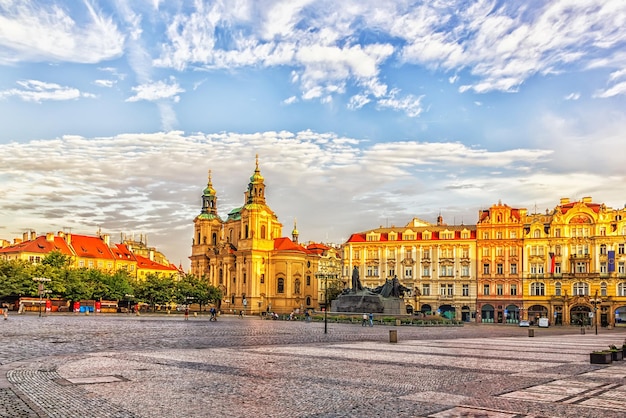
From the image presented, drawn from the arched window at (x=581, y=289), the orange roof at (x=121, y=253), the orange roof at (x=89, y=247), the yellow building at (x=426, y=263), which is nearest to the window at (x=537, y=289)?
the arched window at (x=581, y=289)

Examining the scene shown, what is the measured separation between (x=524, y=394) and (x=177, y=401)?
7.55 m

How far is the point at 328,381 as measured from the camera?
Answer: 653 inches

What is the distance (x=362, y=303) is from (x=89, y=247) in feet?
284

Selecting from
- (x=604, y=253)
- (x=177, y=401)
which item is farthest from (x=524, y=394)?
(x=604, y=253)

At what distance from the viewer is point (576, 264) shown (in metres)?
89.0

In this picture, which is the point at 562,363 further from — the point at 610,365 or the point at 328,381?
the point at 328,381

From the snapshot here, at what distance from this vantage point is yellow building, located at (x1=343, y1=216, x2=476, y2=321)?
9675 centimetres

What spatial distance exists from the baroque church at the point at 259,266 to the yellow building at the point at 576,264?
46067 millimetres

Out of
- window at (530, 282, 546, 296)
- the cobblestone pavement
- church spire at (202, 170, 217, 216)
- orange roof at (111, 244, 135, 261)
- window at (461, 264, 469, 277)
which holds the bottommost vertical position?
the cobblestone pavement

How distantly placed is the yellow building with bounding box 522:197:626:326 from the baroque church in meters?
46.1

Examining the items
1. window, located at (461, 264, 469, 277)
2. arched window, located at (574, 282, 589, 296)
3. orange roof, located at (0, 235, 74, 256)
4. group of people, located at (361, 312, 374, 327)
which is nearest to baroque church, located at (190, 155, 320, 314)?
orange roof, located at (0, 235, 74, 256)

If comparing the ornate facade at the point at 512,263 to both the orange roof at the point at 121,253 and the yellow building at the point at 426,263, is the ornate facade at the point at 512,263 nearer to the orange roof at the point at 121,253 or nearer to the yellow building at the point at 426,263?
the yellow building at the point at 426,263

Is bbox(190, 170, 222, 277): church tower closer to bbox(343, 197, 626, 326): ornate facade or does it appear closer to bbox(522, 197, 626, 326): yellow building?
bbox(343, 197, 626, 326): ornate facade

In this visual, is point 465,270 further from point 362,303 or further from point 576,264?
point 362,303
